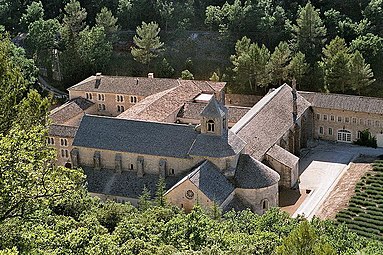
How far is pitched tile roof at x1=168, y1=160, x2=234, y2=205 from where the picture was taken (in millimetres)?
58781

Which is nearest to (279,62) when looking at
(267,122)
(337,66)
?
(337,66)

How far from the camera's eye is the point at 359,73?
85125 millimetres

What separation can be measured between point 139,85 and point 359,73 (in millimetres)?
30618

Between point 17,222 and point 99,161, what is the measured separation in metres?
35.2

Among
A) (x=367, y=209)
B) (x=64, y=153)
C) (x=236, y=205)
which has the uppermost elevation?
(x=64, y=153)

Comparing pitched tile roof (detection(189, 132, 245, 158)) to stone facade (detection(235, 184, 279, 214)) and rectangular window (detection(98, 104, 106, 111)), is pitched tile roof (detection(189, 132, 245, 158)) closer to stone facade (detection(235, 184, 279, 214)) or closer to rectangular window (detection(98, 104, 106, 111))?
stone facade (detection(235, 184, 279, 214))

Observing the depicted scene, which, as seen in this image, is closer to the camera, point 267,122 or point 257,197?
point 257,197

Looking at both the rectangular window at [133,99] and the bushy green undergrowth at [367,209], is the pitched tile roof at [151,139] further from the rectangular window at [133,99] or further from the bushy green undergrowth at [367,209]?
the rectangular window at [133,99]

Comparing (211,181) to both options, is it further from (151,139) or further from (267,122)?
(267,122)

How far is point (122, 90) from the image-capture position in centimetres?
8838

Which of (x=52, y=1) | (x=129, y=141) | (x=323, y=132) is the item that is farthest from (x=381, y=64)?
(x=52, y=1)

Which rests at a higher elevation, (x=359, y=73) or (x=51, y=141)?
(x=359, y=73)

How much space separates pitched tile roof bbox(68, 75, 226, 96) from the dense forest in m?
6.71

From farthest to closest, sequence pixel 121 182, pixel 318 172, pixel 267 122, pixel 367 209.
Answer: pixel 318 172
pixel 267 122
pixel 121 182
pixel 367 209
